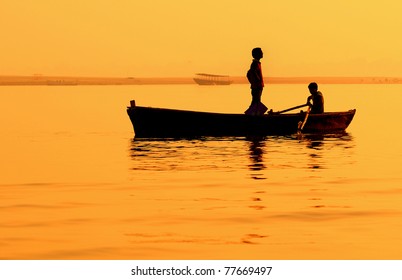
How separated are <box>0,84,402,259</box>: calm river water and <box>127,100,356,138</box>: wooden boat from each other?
0.38 m

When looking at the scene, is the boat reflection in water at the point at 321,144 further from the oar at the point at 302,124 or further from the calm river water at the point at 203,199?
the oar at the point at 302,124

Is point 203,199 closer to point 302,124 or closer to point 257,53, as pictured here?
point 257,53

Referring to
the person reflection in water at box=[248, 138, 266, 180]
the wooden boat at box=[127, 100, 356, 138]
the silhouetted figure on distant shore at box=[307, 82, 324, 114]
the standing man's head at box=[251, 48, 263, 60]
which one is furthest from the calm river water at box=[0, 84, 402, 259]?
the standing man's head at box=[251, 48, 263, 60]

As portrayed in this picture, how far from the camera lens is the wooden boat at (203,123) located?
2784cm

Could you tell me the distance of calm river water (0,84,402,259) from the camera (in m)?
12.0

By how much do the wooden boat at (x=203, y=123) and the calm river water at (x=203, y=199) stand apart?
14.8 inches

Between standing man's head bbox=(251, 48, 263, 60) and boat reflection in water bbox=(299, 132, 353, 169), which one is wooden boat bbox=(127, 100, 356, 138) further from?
standing man's head bbox=(251, 48, 263, 60)

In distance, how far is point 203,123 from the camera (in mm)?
28156

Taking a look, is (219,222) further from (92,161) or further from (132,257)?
(92,161)

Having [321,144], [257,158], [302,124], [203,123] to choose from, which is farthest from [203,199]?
[302,124]

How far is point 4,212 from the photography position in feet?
48.4

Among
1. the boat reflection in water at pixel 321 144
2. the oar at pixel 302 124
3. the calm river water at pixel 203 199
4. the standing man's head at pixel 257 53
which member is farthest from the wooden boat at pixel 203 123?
the standing man's head at pixel 257 53

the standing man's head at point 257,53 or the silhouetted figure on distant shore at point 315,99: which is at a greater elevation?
the standing man's head at point 257,53

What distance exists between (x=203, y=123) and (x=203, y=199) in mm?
12132
